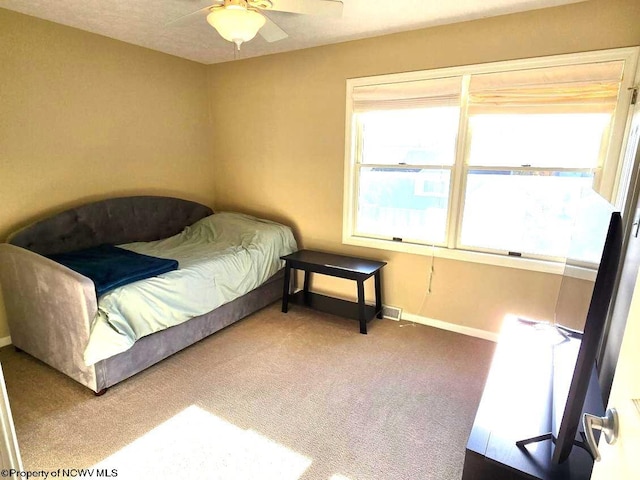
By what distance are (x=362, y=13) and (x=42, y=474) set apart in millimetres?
3221

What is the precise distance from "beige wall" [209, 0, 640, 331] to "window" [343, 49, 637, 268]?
0.40 ft

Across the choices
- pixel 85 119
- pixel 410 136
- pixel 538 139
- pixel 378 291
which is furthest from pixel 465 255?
pixel 85 119

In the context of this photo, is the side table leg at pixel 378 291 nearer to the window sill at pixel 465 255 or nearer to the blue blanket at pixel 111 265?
the window sill at pixel 465 255

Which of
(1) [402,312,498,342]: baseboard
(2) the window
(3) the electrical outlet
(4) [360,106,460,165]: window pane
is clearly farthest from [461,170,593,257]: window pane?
(3) the electrical outlet

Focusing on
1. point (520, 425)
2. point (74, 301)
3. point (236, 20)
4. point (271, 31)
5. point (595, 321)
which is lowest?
point (520, 425)

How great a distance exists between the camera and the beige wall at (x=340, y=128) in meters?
2.39

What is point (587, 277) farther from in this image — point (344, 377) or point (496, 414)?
point (344, 377)

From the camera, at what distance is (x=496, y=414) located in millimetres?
1407

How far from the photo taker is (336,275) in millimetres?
3010

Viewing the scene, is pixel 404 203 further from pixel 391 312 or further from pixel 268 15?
pixel 268 15

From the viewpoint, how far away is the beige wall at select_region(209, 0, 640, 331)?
2.39 meters

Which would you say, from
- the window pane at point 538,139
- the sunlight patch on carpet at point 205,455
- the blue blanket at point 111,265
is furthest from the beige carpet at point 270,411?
the window pane at point 538,139

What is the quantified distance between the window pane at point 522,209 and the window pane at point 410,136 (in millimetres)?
346

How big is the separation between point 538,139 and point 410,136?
958 mm
